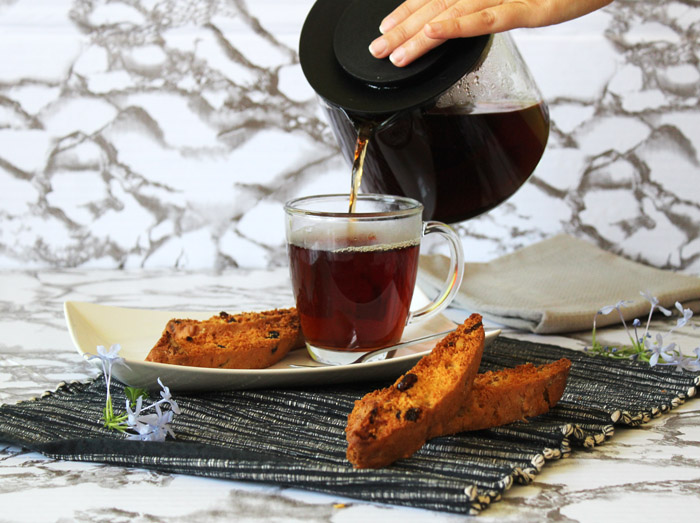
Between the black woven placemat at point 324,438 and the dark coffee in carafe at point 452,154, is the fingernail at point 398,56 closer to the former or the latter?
the dark coffee in carafe at point 452,154

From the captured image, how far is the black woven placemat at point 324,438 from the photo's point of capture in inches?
25.9

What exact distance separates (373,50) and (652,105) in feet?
3.04

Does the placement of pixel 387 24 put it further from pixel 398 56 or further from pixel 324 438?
pixel 324 438

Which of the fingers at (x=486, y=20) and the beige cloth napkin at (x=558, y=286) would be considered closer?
the fingers at (x=486, y=20)

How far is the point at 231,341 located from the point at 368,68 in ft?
1.13

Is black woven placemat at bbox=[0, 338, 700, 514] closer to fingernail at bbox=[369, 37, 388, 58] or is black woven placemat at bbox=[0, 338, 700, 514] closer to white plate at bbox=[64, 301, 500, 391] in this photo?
white plate at bbox=[64, 301, 500, 391]

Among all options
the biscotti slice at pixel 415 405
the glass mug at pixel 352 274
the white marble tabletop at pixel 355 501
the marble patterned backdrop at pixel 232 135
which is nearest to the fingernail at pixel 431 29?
the glass mug at pixel 352 274

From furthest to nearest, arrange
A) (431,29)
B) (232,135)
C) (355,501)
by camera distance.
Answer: (232,135) → (431,29) → (355,501)

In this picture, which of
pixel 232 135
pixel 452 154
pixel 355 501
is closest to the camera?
pixel 355 501

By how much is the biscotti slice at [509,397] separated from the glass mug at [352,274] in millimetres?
169

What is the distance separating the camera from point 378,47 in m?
0.91

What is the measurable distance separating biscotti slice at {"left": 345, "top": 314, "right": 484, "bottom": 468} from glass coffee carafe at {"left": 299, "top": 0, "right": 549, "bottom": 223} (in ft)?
0.86

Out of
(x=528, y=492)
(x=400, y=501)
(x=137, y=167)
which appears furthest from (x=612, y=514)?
(x=137, y=167)

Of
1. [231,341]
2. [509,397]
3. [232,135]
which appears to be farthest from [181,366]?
[232,135]
